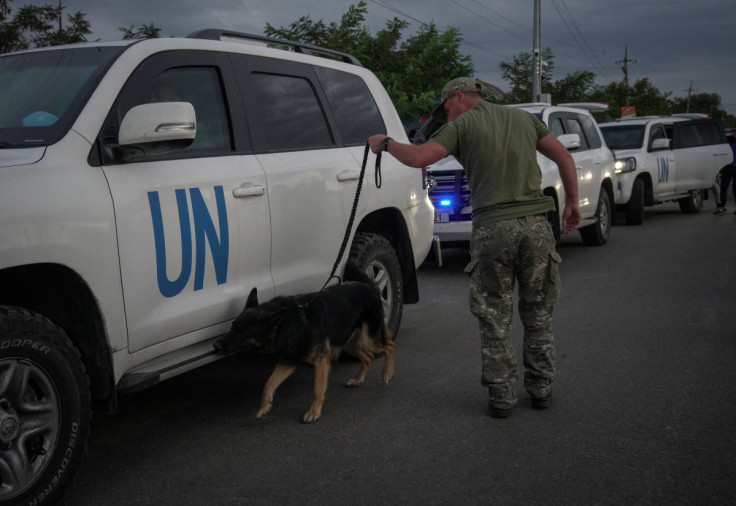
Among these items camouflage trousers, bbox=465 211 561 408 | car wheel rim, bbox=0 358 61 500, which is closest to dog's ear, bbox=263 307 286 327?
camouflage trousers, bbox=465 211 561 408

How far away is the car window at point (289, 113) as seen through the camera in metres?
4.92

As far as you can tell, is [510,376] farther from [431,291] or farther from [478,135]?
[431,291]

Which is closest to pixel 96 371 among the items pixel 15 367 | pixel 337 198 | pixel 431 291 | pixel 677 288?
pixel 15 367

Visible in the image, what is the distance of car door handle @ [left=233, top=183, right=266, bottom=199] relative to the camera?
436 centimetres

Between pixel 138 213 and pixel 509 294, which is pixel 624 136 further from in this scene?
pixel 138 213

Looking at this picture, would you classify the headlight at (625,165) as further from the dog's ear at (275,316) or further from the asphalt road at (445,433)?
the dog's ear at (275,316)

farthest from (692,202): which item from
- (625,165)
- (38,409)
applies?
(38,409)

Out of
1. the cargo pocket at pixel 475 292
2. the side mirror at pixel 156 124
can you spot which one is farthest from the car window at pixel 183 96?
the cargo pocket at pixel 475 292

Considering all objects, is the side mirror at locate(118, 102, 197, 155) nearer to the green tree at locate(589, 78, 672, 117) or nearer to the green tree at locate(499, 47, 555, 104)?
the green tree at locate(499, 47, 555, 104)

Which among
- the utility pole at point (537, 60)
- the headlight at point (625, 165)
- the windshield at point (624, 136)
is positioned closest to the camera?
the headlight at point (625, 165)

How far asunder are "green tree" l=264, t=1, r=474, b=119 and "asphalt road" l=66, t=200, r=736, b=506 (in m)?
10.2

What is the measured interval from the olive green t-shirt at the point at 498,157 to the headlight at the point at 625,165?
11125 millimetres

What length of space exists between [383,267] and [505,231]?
1488 millimetres

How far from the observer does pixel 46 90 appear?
4.05 meters
